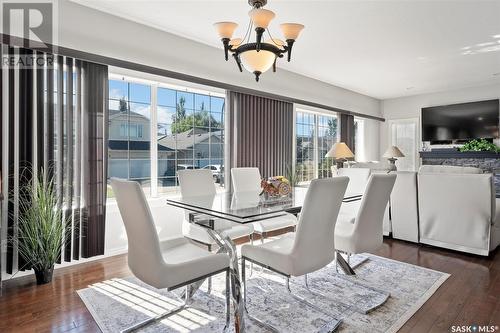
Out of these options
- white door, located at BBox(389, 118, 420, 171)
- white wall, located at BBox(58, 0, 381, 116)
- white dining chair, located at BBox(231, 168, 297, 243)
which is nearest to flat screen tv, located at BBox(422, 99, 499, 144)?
white door, located at BBox(389, 118, 420, 171)

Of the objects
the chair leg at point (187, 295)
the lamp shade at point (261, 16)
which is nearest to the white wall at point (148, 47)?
the lamp shade at point (261, 16)

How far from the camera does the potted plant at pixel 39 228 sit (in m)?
2.64

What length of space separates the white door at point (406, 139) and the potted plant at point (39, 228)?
7.80m

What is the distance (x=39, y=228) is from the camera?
2662 mm

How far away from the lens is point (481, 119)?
6.68 m

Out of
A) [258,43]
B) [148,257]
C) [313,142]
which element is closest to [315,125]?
→ [313,142]

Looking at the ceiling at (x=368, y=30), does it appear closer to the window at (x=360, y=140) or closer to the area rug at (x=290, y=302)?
the window at (x=360, y=140)

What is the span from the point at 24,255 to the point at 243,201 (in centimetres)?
203

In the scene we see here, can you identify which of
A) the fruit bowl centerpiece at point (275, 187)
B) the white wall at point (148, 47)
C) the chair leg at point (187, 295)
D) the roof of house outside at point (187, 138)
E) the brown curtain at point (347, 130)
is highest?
the white wall at point (148, 47)

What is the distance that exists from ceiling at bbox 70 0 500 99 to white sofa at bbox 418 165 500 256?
1.72 meters

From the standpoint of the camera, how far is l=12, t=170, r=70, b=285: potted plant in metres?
2.64

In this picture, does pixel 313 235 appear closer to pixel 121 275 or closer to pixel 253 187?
pixel 253 187

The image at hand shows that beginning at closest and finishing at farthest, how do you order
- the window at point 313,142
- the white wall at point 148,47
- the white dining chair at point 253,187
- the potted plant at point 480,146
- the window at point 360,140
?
the white wall at point 148,47 < the white dining chair at point 253,187 < the window at point 313,142 < the potted plant at point 480,146 < the window at point 360,140

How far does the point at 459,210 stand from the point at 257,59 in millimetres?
2868
